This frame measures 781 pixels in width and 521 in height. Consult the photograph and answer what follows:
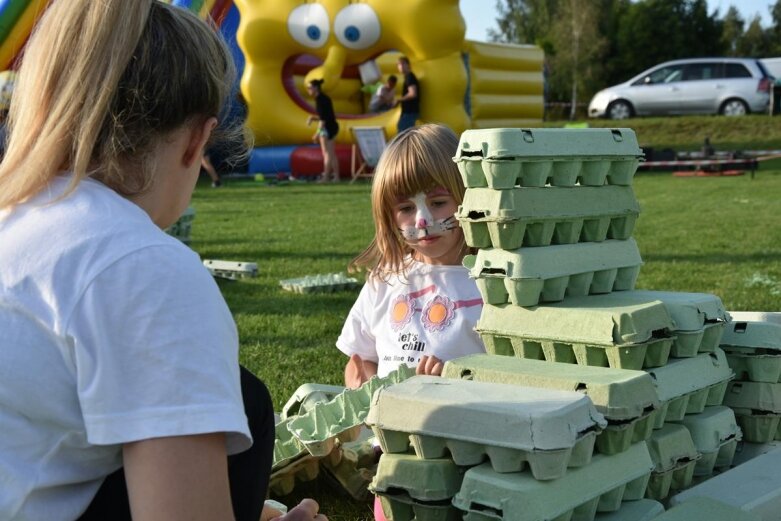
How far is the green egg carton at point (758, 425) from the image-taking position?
2648 millimetres

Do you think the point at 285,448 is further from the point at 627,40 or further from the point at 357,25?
the point at 627,40

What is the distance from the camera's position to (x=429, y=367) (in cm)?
268

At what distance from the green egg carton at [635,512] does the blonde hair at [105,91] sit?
4.02 feet

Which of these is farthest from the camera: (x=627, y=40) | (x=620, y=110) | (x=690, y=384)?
(x=627, y=40)

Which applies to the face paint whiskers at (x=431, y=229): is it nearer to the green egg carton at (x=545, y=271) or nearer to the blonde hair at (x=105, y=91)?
the green egg carton at (x=545, y=271)

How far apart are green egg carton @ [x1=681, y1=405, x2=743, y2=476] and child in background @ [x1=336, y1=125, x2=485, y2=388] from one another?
72 cm

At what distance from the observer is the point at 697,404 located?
2463 millimetres

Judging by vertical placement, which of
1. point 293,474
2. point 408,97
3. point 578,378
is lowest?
point 293,474

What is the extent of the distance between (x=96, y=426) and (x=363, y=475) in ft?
4.98

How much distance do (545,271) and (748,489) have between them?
0.69 m

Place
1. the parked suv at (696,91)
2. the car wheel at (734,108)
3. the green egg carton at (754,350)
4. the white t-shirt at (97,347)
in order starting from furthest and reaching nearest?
the car wheel at (734,108), the parked suv at (696,91), the green egg carton at (754,350), the white t-shirt at (97,347)

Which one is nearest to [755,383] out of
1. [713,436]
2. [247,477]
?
[713,436]

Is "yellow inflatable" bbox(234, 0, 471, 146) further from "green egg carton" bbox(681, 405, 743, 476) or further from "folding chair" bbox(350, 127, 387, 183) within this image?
"green egg carton" bbox(681, 405, 743, 476)

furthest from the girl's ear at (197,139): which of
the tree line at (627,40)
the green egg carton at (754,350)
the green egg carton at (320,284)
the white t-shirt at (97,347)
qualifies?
the tree line at (627,40)
